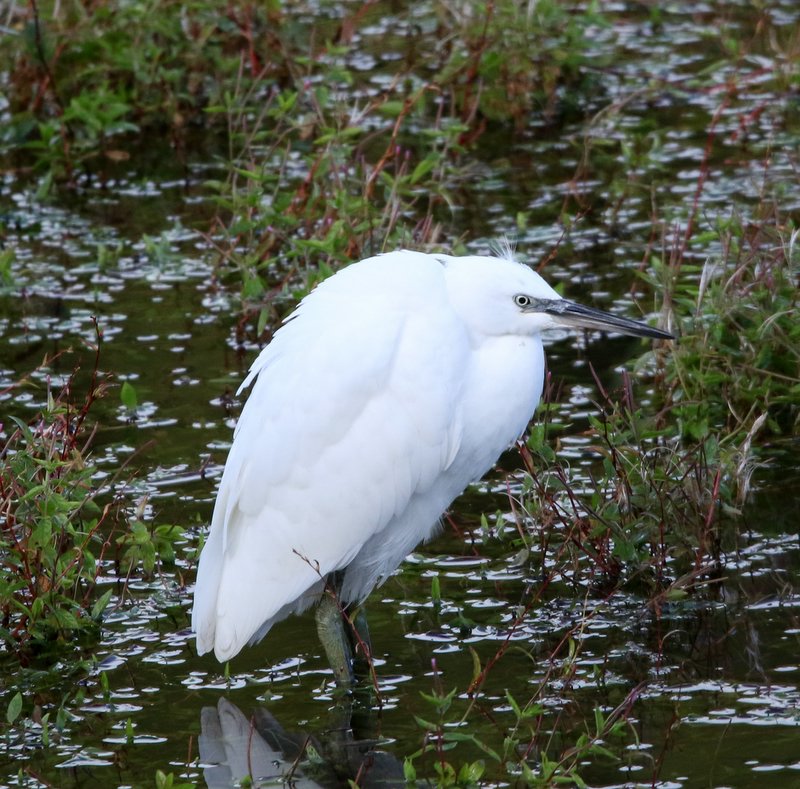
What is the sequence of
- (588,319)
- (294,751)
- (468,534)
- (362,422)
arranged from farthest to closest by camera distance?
(468,534) → (588,319) → (362,422) → (294,751)

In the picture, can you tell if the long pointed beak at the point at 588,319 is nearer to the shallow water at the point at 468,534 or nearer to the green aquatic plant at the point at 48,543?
the shallow water at the point at 468,534

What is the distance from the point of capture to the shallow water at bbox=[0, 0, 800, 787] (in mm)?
3334

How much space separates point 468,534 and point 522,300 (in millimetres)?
940

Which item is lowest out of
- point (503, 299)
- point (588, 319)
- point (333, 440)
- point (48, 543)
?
point (48, 543)

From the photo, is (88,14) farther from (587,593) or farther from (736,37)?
(587,593)

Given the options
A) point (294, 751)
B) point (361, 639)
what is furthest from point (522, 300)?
point (294, 751)

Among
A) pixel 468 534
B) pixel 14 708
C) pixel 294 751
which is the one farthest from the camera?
pixel 468 534

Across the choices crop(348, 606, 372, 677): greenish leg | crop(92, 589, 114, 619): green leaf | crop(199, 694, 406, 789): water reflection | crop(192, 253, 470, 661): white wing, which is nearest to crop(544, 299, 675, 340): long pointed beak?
crop(192, 253, 470, 661): white wing

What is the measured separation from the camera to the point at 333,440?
11.4 feet

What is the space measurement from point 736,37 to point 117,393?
4.22 m

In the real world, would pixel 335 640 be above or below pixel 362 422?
below

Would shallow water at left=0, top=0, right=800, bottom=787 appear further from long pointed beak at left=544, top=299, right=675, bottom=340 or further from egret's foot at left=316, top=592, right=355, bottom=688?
long pointed beak at left=544, top=299, right=675, bottom=340

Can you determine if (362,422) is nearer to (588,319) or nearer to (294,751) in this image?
(588,319)

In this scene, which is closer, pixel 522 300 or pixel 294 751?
pixel 294 751
